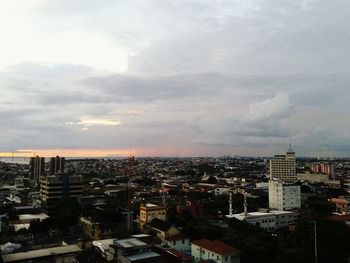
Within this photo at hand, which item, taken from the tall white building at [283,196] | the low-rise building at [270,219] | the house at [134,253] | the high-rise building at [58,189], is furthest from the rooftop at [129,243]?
the tall white building at [283,196]

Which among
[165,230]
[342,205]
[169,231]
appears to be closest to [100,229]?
[165,230]

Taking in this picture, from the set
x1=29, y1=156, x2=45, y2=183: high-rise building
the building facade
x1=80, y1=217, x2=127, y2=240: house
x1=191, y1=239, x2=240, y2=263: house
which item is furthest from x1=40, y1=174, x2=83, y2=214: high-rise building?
x1=29, y1=156, x2=45, y2=183: high-rise building

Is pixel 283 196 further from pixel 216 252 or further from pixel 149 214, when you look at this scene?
pixel 216 252

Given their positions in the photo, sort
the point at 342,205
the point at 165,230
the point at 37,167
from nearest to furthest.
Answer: the point at 165,230 < the point at 342,205 < the point at 37,167

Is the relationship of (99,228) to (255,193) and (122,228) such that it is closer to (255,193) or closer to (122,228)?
(122,228)

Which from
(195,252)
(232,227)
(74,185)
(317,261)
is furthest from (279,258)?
(74,185)

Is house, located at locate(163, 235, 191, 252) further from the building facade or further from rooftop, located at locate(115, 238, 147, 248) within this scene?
the building facade
